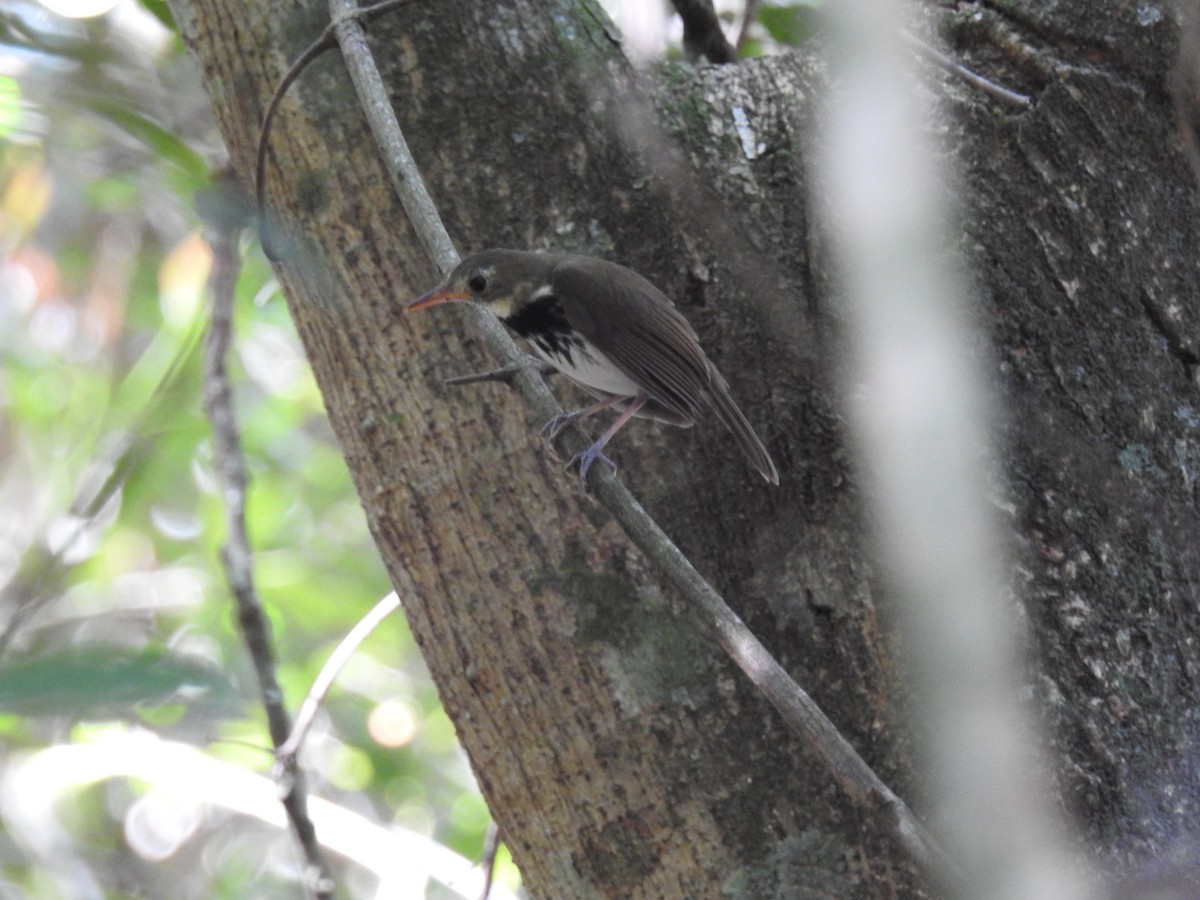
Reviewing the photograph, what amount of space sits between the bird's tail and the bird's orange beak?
461 millimetres

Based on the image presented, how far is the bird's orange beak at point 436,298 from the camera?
2.02 metres

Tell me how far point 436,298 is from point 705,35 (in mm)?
1105

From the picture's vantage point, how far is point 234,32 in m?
2.29

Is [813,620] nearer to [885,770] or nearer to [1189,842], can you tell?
[885,770]

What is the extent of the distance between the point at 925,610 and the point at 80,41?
118 centimetres

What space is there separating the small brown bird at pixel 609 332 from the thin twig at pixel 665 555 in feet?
0.27

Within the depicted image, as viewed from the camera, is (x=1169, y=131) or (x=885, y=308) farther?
(x=1169, y=131)

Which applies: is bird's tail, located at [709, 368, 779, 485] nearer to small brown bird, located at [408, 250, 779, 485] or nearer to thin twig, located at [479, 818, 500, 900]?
small brown bird, located at [408, 250, 779, 485]

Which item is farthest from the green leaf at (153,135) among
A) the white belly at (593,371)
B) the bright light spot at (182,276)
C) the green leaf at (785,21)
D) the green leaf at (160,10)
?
the bright light spot at (182,276)

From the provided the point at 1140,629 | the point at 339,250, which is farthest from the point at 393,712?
the point at 1140,629

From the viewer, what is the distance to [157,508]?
6.39m

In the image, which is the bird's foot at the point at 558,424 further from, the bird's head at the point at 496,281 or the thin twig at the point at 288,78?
the thin twig at the point at 288,78

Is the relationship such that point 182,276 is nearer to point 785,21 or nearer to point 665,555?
point 785,21

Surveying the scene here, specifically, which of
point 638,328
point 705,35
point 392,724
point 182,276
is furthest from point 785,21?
point 392,724
